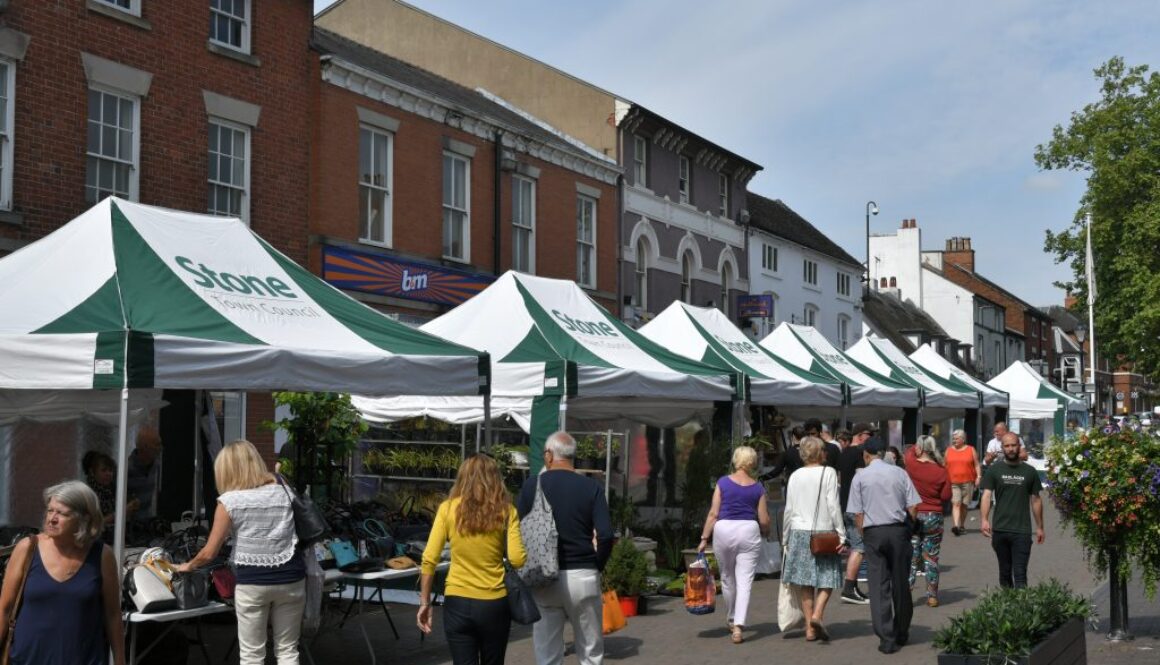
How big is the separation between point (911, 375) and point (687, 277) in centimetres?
793

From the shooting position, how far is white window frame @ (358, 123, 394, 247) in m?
20.5

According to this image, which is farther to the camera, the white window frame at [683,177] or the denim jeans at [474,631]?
the white window frame at [683,177]

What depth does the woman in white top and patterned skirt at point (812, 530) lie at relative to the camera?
1054cm

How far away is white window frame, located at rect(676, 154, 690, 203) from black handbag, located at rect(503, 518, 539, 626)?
25.4 meters

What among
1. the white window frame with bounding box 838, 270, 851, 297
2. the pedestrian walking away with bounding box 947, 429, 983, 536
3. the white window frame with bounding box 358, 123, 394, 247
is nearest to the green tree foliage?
the white window frame with bounding box 838, 270, 851, 297

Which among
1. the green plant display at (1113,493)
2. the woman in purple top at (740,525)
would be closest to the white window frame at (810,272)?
the green plant display at (1113,493)

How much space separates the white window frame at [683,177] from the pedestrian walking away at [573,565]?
2457 centimetres

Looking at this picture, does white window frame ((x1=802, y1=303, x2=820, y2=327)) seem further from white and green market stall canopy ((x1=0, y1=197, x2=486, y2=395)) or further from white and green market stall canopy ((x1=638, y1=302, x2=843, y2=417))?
white and green market stall canopy ((x1=0, y1=197, x2=486, y2=395))

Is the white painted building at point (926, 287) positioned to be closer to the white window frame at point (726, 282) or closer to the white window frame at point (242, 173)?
the white window frame at point (726, 282)

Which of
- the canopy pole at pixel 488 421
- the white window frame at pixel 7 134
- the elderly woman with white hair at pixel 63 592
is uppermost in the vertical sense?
the white window frame at pixel 7 134

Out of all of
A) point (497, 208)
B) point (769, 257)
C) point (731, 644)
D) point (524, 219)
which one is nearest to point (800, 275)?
point (769, 257)

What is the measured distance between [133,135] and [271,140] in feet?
8.12

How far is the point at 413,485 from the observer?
1611cm

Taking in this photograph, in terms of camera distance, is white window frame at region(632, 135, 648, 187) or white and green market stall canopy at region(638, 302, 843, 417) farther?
white window frame at region(632, 135, 648, 187)
